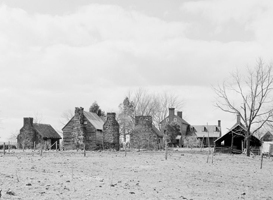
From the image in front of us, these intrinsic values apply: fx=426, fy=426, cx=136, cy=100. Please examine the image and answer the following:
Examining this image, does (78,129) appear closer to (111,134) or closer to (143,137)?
(111,134)

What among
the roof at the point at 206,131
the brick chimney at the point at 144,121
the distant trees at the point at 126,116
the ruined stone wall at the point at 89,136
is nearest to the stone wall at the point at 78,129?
the ruined stone wall at the point at 89,136

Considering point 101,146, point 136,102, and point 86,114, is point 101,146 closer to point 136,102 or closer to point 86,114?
point 86,114

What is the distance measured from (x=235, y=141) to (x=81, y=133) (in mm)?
26043

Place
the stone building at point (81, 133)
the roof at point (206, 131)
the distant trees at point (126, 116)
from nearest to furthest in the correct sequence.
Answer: the stone building at point (81, 133) → the distant trees at point (126, 116) → the roof at point (206, 131)

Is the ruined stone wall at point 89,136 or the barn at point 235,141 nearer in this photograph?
the barn at point 235,141

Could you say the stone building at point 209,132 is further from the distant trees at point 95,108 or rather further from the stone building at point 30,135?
the stone building at point 30,135

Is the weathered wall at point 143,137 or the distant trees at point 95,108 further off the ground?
the distant trees at point 95,108

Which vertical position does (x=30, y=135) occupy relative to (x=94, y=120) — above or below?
below

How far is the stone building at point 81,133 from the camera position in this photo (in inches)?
2899

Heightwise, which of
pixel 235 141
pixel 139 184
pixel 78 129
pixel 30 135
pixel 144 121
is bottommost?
pixel 139 184

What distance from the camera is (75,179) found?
22.2 metres

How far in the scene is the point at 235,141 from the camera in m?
67.3

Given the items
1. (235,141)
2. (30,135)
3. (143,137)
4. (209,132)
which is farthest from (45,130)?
(209,132)

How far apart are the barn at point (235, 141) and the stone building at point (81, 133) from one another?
69.5 ft
